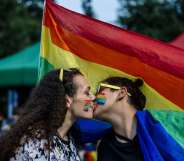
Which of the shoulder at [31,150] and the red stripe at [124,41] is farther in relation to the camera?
the red stripe at [124,41]

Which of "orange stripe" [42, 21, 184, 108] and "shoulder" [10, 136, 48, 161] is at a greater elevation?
"orange stripe" [42, 21, 184, 108]

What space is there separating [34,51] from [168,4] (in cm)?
1813

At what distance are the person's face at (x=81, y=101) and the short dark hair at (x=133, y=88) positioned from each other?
23 cm

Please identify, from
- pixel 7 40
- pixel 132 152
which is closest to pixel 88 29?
pixel 132 152

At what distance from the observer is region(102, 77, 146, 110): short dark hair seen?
4.68 m

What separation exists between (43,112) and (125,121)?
58cm

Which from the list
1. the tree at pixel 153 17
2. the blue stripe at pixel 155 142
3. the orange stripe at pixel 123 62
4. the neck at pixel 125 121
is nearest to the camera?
the blue stripe at pixel 155 142

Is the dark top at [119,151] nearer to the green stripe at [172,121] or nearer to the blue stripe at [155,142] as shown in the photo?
the blue stripe at [155,142]

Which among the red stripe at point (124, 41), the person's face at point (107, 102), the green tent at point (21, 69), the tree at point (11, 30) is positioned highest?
the red stripe at point (124, 41)

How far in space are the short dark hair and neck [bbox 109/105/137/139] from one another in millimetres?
79

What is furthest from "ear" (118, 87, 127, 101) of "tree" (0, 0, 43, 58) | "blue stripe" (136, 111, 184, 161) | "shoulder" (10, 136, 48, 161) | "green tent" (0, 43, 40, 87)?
"tree" (0, 0, 43, 58)

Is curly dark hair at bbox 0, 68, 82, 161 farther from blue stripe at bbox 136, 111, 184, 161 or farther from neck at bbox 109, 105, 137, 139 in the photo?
blue stripe at bbox 136, 111, 184, 161

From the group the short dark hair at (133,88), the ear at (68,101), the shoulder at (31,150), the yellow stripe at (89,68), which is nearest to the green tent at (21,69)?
the yellow stripe at (89,68)

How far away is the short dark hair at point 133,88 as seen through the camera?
4676 mm
